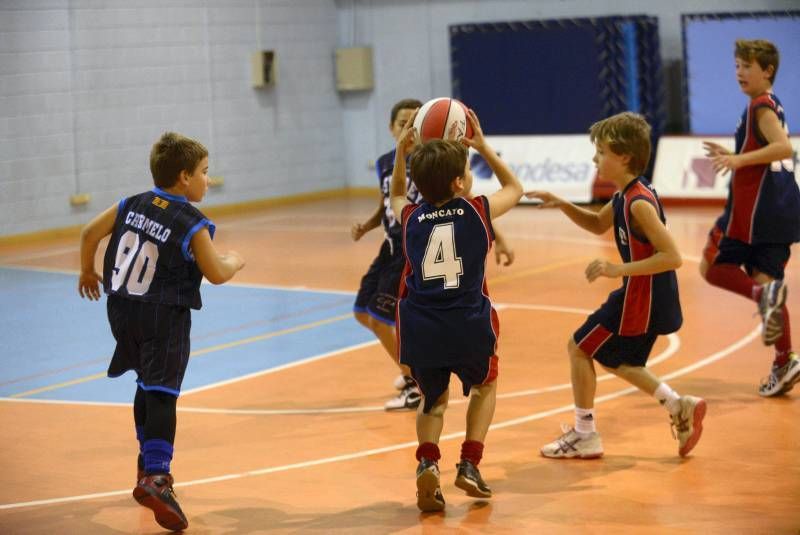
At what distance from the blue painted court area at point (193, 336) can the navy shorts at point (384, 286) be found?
1.36 meters

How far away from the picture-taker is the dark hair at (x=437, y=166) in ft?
17.3

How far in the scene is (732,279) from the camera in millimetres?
7594

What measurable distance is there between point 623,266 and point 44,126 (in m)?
12.0

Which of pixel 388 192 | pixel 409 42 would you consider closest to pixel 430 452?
pixel 388 192

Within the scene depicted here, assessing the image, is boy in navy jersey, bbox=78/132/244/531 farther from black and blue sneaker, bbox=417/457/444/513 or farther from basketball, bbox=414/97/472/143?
basketball, bbox=414/97/472/143

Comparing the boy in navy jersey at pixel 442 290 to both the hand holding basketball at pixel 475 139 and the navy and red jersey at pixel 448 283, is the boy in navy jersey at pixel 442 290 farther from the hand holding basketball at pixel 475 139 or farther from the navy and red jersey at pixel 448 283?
the hand holding basketball at pixel 475 139

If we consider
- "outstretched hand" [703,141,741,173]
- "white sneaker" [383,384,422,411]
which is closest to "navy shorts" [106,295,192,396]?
"white sneaker" [383,384,422,411]

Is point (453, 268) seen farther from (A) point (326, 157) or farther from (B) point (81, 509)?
(A) point (326, 157)

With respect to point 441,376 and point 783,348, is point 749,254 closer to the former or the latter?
point 783,348

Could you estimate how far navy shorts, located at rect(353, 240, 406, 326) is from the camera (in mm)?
7312

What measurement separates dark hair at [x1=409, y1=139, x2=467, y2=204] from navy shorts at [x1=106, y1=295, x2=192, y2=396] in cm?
114

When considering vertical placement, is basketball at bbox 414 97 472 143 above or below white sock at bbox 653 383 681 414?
above

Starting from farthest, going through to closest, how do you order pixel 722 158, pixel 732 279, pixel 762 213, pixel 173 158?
pixel 732 279
pixel 762 213
pixel 722 158
pixel 173 158

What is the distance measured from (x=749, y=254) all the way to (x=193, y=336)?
4.25 meters
